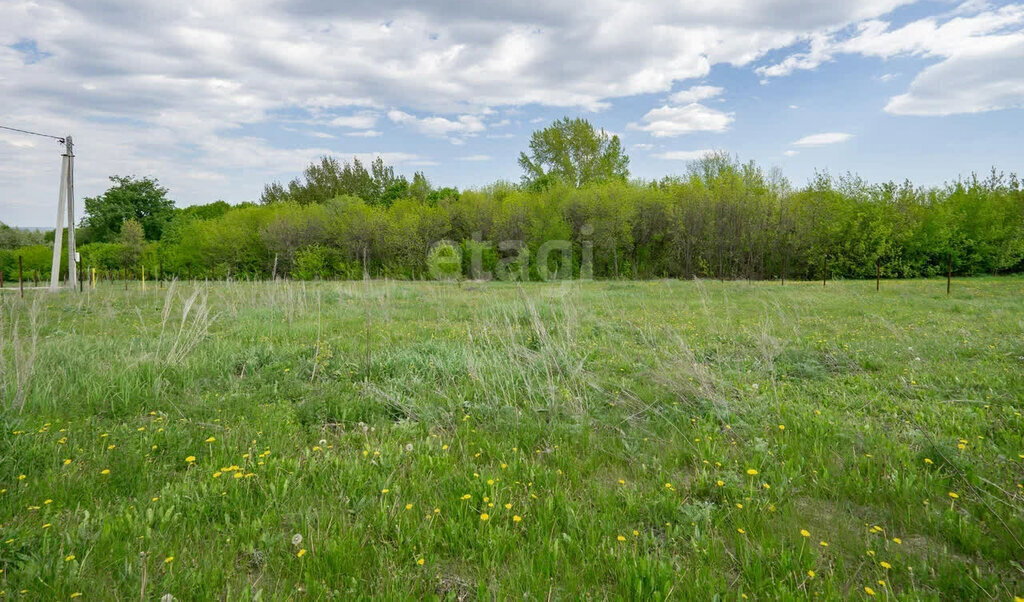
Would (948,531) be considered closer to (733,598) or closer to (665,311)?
(733,598)

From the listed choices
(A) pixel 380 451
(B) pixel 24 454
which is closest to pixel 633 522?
(A) pixel 380 451

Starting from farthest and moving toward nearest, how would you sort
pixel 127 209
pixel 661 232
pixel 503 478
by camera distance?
pixel 127 209 → pixel 661 232 → pixel 503 478

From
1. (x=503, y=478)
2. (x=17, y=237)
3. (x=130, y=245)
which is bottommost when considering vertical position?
(x=503, y=478)

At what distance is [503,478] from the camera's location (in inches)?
126

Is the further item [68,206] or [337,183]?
[337,183]

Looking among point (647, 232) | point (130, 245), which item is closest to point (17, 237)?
point (130, 245)

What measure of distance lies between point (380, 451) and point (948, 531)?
133 inches

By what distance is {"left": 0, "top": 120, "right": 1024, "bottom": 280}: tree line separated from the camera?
32.8 m

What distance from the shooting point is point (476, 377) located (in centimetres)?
493

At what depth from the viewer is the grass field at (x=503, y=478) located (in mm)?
2316

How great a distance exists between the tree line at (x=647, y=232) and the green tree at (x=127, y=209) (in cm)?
848

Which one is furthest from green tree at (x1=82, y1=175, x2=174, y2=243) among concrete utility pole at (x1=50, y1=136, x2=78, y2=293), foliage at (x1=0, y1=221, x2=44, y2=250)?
concrete utility pole at (x1=50, y1=136, x2=78, y2=293)

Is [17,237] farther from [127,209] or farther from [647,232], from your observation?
[647,232]

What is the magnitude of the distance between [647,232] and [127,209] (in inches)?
1999
